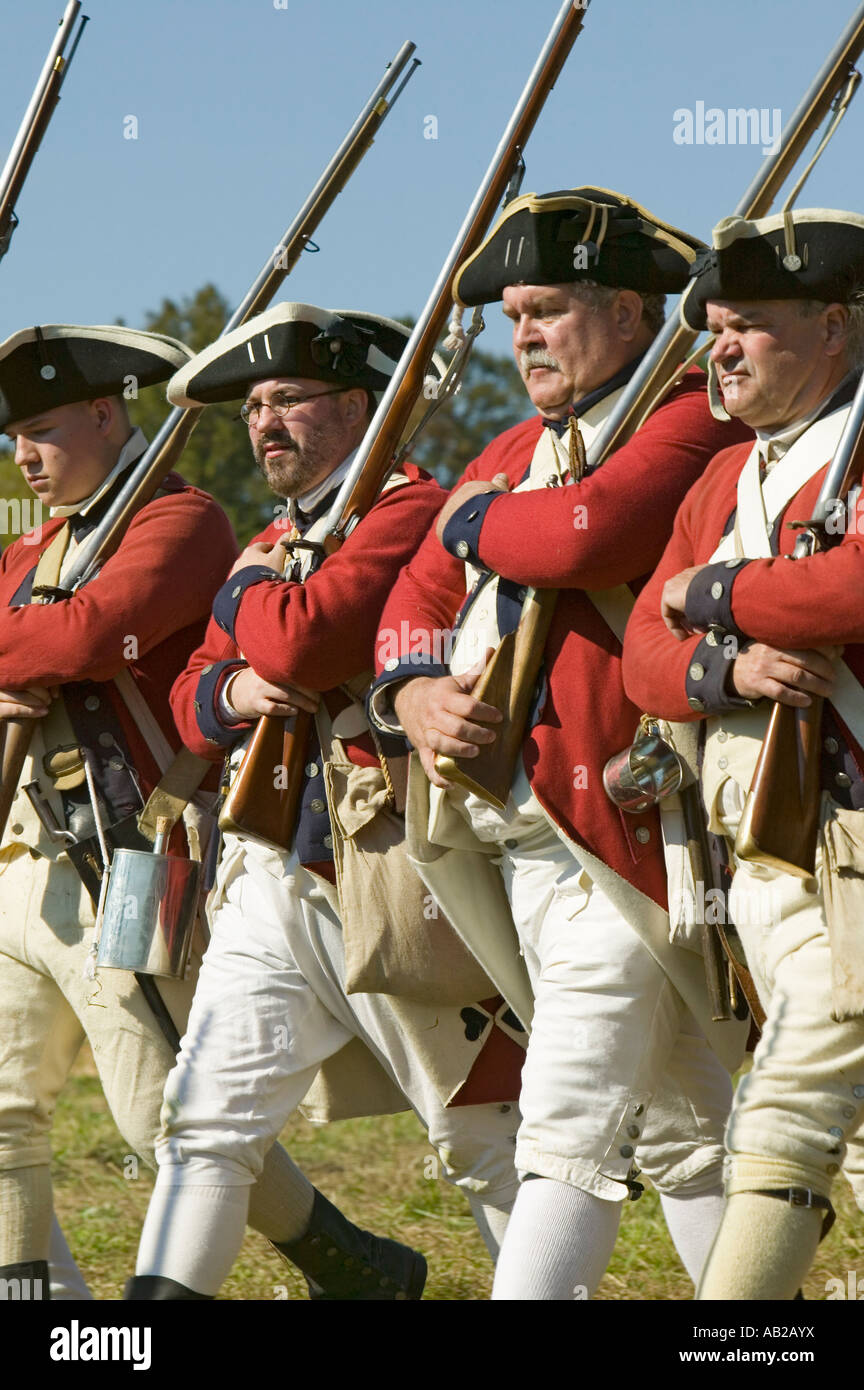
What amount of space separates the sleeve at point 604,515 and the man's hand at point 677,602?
174 mm

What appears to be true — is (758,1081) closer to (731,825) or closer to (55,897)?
(731,825)

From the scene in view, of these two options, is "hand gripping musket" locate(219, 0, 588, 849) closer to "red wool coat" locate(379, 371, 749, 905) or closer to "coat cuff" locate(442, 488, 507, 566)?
"coat cuff" locate(442, 488, 507, 566)

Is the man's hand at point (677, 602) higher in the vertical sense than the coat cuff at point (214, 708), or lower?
higher

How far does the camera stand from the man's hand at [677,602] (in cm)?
353

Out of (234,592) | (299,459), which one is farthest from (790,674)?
(299,459)

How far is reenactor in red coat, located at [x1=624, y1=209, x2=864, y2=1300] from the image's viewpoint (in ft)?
10.7

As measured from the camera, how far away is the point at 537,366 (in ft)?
13.1

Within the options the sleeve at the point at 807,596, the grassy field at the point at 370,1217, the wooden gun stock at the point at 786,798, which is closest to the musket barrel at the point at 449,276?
the sleeve at the point at 807,596

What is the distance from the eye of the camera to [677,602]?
354 cm

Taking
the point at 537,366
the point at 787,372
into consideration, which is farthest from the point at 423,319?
the point at 787,372

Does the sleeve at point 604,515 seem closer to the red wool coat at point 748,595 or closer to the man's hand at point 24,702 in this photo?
Result: the red wool coat at point 748,595

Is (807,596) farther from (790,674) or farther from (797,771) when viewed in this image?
(797,771)

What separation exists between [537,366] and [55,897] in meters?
1.85

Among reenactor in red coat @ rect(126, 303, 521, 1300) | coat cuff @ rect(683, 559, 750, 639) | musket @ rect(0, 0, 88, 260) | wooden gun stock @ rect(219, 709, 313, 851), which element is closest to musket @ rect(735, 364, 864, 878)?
coat cuff @ rect(683, 559, 750, 639)
